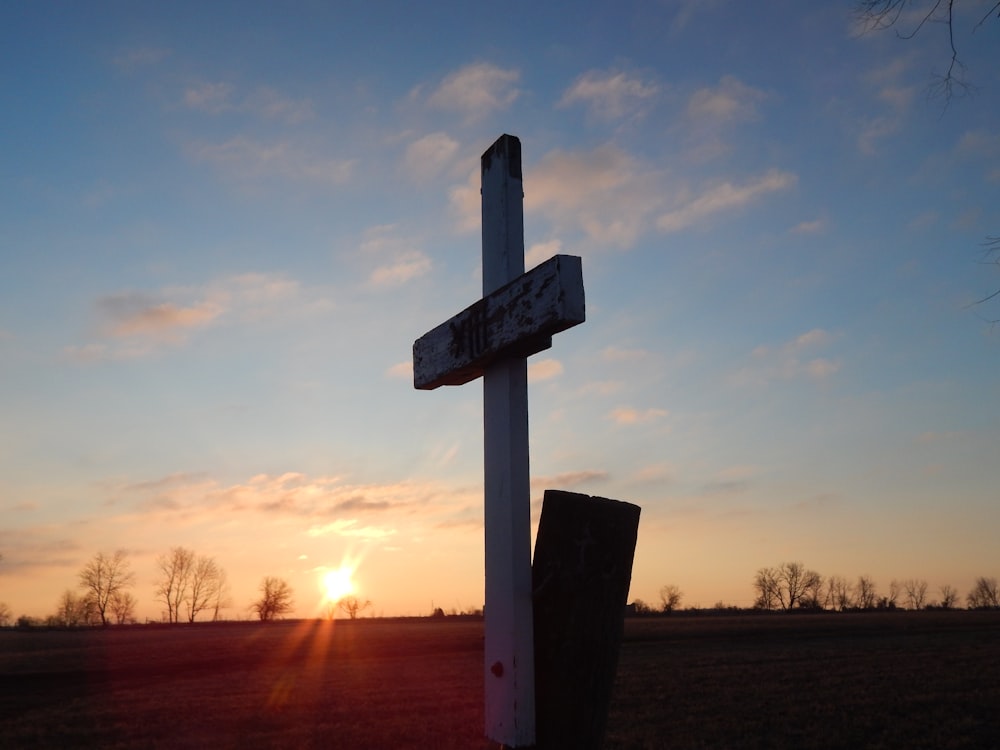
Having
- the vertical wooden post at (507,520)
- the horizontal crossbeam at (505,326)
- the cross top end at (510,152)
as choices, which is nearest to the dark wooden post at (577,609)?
the vertical wooden post at (507,520)

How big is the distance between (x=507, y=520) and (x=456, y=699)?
49.6 ft

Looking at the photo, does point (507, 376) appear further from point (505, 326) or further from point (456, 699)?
point (456, 699)

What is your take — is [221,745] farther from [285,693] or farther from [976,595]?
[976,595]

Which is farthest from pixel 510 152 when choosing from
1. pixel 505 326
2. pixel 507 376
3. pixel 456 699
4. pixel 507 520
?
pixel 456 699

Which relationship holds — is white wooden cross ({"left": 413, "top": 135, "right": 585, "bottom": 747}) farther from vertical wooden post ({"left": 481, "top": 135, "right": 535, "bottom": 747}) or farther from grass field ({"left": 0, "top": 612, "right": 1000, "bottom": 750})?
grass field ({"left": 0, "top": 612, "right": 1000, "bottom": 750})

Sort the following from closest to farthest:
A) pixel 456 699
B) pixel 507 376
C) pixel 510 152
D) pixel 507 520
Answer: pixel 507 520 < pixel 507 376 < pixel 510 152 < pixel 456 699

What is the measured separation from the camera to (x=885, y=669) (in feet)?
65.8

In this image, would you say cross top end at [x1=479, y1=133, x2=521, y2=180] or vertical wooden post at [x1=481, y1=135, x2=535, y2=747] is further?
cross top end at [x1=479, y1=133, x2=521, y2=180]

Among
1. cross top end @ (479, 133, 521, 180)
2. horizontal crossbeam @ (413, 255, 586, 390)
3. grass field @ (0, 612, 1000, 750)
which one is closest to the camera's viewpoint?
horizontal crossbeam @ (413, 255, 586, 390)

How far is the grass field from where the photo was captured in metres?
11.9

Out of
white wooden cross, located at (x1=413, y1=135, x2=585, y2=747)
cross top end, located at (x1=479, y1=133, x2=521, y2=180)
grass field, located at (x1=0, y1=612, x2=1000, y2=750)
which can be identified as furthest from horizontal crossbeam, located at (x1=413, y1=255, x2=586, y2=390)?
grass field, located at (x1=0, y1=612, x2=1000, y2=750)

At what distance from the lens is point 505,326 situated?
8.38 ft

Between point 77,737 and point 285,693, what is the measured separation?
5463mm

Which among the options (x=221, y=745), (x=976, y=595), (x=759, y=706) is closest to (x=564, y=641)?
(x=221, y=745)
